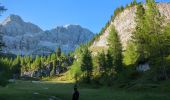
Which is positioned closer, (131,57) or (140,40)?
(140,40)

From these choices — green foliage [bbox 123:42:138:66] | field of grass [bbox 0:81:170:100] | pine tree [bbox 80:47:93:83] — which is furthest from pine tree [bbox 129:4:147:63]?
field of grass [bbox 0:81:170:100]

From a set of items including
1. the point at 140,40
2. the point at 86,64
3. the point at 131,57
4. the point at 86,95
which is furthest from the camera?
the point at 86,64

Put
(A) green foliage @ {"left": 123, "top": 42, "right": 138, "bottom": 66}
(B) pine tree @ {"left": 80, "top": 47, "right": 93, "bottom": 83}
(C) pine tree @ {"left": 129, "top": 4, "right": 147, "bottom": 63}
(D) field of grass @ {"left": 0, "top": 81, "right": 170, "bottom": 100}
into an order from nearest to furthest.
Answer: (D) field of grass @ {"left": 0, "top": 81, "right": 170, "bottom": 100}, (C) pine tree @ {"left": 129, "top": 4, "right": 147, "bottom": 63}, (A) green foliage @ {"left": 123, "top": 42, "right": 138, "bottom": 66}, (B) pine tree @ {"left": 80, "top": 47, "right": 93, "bottom": 83}

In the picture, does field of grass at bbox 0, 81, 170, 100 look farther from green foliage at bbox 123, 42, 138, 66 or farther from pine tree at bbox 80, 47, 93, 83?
pine tree at bbox 80, 47, 93, 83

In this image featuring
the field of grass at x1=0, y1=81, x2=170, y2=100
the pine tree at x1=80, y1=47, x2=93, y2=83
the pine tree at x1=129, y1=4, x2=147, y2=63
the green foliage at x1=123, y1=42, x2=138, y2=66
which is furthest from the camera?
the pine tree at x1=80, y1=47, x2=93, y2=83

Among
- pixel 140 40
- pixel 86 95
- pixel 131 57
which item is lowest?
pixel 86 95

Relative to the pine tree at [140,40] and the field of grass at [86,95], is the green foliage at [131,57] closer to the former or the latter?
the pine tree at [140,40]

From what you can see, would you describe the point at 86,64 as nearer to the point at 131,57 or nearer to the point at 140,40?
the point at 131,57

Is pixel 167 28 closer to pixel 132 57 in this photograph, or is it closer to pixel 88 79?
pixel 132 57

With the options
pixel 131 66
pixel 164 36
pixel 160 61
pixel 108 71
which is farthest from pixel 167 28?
pixel 108 71

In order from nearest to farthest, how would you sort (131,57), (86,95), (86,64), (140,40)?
(86,95)
(140,40)
(131,57)
(86,64)

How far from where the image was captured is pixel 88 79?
11875 centimetres

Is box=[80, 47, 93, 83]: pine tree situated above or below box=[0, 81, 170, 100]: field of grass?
above

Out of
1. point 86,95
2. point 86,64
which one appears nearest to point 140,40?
point 86,64
